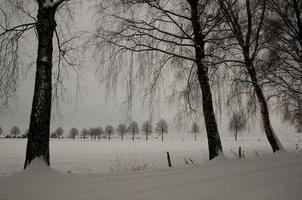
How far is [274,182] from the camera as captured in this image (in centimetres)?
373

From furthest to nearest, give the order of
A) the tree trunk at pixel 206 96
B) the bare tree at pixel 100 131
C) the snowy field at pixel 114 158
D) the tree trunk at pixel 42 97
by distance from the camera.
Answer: the bare tree at pixel 100 131, the snowy field at pixel 114 158, the tree trunk at pixel 206 96, the tree trunk at pixel 42 97

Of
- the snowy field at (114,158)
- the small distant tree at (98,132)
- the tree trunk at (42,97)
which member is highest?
the small distant tree at (98,132)

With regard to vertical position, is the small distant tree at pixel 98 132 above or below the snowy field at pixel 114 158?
above

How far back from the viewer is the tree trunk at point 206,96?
8.30 metres

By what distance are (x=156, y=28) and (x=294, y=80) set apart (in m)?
9.78

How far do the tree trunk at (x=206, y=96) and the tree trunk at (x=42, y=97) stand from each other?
179 inches

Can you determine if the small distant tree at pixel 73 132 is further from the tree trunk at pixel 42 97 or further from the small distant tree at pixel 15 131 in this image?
the tree trunk at pixel 42 97

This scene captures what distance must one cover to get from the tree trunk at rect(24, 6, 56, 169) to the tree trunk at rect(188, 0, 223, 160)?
14.9 feet

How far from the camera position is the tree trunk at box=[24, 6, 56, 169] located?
5766 millimetres

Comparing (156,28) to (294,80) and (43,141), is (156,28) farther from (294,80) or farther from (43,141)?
(294,80)

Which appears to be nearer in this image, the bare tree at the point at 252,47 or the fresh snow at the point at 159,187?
the fresh snow at the point at 159,187

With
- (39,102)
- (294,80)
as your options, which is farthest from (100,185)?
(294,80)

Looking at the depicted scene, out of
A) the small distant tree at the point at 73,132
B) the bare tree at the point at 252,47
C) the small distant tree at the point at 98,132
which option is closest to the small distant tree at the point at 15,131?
the small distant tree at the point at 73,132

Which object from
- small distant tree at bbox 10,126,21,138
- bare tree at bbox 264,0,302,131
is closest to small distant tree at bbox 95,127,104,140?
small distant tree at bbox 10,126,21,138
